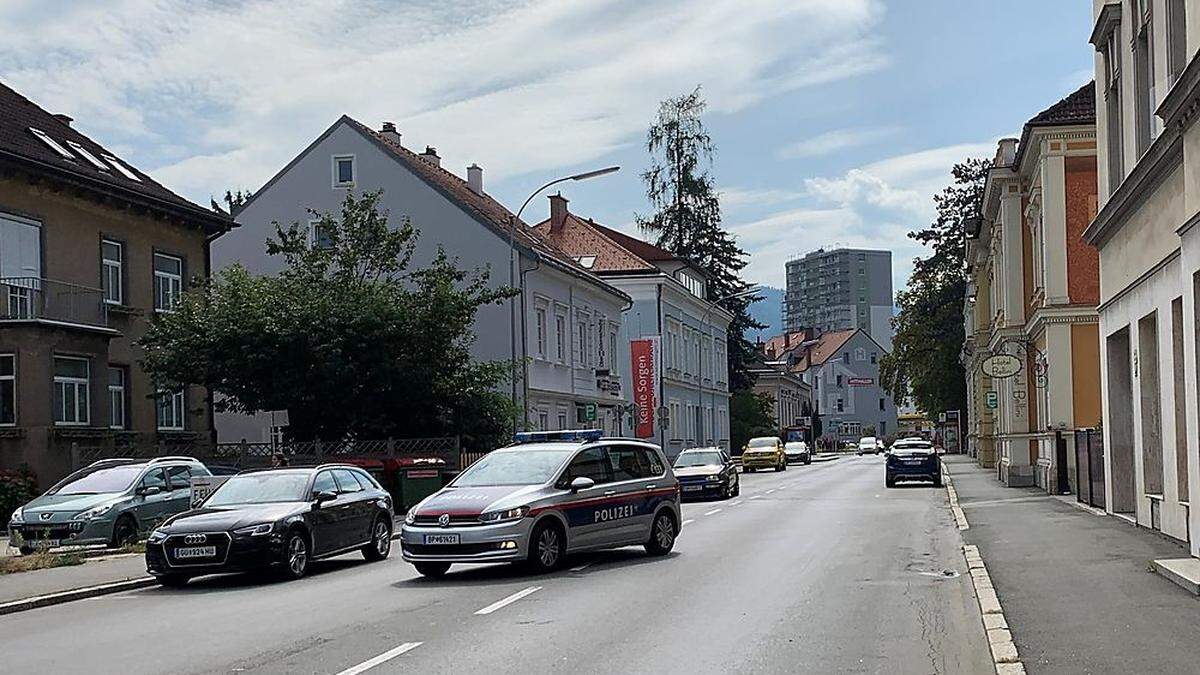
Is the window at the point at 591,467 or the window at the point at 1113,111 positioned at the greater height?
the window at the point at 1113,111

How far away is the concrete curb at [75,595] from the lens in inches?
631

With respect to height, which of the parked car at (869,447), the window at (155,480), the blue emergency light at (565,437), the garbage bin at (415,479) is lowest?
the parked car at (869,447)

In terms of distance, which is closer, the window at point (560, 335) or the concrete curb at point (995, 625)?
the concrete curb at point (995, 625)

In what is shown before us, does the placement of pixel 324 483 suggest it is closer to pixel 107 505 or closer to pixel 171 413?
pixel 107 505

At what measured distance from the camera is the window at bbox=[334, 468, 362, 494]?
2020 centimetres

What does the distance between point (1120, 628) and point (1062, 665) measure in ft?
5.88

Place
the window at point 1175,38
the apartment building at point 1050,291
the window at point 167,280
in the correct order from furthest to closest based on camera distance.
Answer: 1. the window at point 167,280
2. the apartment building at point 1050,291
3. the window at point 1175,38

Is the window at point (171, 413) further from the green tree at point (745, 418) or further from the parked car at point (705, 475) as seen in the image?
the green tree at point (745, 418)

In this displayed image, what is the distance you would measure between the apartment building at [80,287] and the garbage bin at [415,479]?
6.24 metres

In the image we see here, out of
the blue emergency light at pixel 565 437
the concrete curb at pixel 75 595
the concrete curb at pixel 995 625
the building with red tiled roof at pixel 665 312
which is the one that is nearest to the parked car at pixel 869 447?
the building with red tiled roof at pixel 665 312

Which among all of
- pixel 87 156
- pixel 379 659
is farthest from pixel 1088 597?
pixel 87 156

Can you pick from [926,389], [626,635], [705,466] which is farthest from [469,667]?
[926,389]

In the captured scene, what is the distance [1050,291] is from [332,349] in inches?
676

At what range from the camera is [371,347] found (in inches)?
1312
